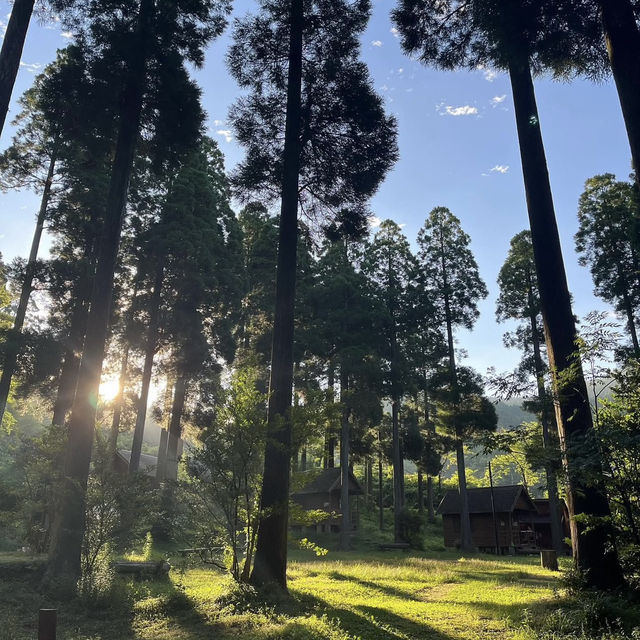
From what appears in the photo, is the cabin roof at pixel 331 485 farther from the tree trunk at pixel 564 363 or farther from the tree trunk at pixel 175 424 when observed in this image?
the tree trunk at pixel 564 363

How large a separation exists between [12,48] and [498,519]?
3438 cm

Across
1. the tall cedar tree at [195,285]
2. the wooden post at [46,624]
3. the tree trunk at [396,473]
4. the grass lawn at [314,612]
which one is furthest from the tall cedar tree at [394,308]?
the wooden post at [46,624]

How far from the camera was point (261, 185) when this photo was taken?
13492mm

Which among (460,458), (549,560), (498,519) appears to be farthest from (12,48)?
(498,519)

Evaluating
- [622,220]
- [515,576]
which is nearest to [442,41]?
[515,576]

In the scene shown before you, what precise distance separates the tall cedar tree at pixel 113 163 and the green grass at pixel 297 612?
1.54m

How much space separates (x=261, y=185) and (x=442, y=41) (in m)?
5.96

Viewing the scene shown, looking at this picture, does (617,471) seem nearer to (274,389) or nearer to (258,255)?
(274,389)

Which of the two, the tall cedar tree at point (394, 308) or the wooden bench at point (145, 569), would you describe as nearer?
the wooden bench at point (145, 569)

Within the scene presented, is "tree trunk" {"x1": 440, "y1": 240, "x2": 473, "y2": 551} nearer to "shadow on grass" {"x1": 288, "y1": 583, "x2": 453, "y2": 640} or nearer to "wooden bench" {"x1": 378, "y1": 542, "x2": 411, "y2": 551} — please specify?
"wooden bench" {"x1": 378, "y1": 542, "x2": 411, "y2": 551}

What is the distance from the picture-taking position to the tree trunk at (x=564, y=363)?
6664 millimetres

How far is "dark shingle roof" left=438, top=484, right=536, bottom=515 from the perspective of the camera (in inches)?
1246

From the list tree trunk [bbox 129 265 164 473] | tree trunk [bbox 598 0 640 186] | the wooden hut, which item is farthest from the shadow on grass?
the wooden hut

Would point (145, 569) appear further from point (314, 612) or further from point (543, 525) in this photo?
point (543, 525)
